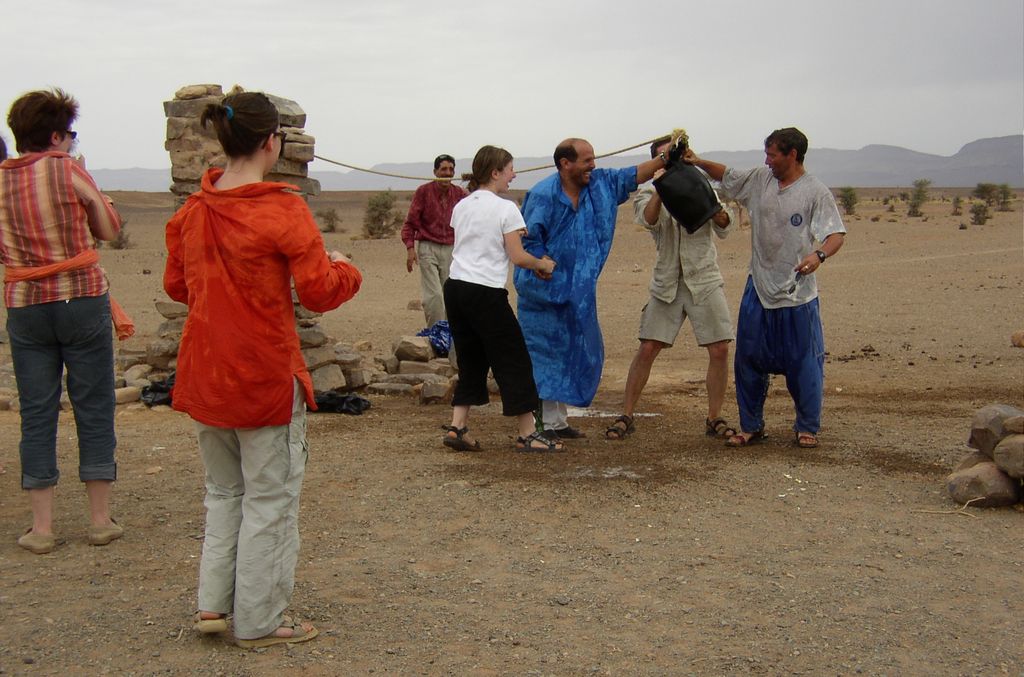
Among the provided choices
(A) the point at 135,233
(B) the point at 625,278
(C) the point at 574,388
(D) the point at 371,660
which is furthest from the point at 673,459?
(A) the point at 135,233

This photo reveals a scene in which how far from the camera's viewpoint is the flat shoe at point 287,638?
12.3 ft

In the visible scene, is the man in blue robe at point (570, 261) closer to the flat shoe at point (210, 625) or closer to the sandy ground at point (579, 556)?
the sandy ground at point (579, 556)

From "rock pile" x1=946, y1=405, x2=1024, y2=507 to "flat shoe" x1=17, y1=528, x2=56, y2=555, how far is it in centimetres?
418

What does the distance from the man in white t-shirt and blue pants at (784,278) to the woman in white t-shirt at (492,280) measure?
3.76 ft

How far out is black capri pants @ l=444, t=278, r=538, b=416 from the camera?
6.28 metres

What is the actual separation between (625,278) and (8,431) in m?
13.4

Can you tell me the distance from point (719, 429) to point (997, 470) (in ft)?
6.10

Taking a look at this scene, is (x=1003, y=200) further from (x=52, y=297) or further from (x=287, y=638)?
(x=287, y=638)

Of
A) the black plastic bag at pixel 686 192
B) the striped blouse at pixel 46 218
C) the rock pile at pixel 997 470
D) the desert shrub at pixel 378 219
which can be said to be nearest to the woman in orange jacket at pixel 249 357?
the striped blouse at pixel 46 218

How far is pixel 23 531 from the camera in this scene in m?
5.11

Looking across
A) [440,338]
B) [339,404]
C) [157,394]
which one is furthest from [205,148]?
[440,338]

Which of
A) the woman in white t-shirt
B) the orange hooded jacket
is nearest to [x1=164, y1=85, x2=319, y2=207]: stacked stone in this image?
the woman in white t-shirt

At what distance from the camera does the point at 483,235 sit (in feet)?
20.4

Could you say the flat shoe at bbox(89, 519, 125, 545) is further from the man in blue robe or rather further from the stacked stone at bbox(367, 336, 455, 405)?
the stacked stone at bbox(367, 336, 455, 405)
